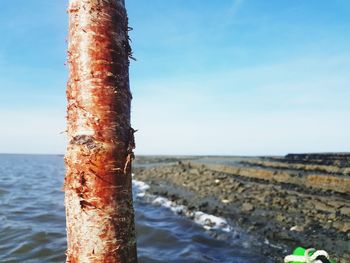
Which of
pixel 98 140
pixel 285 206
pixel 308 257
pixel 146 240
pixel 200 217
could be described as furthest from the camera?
pixel 285 206

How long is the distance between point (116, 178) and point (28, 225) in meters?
9.76

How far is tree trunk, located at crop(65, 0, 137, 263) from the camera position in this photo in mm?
1860

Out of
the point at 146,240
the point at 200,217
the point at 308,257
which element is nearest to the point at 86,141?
the point at 308,257

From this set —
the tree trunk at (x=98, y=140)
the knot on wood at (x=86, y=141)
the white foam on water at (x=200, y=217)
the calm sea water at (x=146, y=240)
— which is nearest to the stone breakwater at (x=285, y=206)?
the white foam on water at (x=200, y=217)

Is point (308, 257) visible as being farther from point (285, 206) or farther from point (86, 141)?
point (285, 206)

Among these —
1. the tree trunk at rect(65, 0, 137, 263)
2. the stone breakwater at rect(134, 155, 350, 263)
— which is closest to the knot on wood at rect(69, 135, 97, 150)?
the tree trunk at rect(65, 0, 137, 263)

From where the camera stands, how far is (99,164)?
1882mm

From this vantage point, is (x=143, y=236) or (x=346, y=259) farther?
(x=143, y=236)

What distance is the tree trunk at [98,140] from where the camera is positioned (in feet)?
6.10

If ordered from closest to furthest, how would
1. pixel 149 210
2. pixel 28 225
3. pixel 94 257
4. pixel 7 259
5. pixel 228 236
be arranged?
pixel 94 257, pixel 7 259, pixel 228 236, pixel 28 225, pixel 149 210

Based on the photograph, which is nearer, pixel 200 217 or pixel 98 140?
pixel 98 140

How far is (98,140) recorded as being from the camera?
74.4 inches

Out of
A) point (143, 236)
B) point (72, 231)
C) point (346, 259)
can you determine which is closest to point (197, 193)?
point (143, 236)

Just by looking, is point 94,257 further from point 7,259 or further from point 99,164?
point 7,259
